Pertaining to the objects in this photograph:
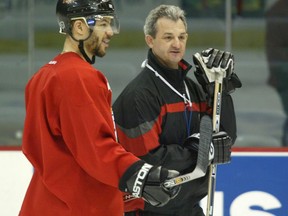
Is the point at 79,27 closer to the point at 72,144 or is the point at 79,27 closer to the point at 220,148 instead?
the point at 72,144

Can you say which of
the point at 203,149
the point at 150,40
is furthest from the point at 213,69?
the point at 203,149

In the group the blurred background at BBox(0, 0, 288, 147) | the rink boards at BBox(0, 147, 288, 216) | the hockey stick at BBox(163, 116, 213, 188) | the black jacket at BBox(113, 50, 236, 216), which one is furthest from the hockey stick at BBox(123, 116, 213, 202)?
the blurred background at BBox(0, 0, 288, 147)

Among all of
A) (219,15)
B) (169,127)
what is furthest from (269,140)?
(169,127)

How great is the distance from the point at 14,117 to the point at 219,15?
1.20m

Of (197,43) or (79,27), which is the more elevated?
(79,27)

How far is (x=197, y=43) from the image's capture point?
5000 mm

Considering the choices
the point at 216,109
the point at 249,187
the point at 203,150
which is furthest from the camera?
the point at 249,187

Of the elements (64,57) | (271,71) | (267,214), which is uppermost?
(64,57)

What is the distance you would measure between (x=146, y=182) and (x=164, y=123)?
60cm

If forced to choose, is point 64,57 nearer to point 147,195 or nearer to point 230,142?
point 147,195

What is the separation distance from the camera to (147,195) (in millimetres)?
2295

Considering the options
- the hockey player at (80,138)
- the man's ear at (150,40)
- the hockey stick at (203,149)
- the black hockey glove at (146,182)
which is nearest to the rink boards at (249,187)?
the man's ear at (150,40)

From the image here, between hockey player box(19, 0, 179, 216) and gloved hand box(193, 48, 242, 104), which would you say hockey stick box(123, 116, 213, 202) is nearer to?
hockey player box(19, 0, 179, 216)

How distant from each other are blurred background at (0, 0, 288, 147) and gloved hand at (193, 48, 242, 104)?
1.94 m
